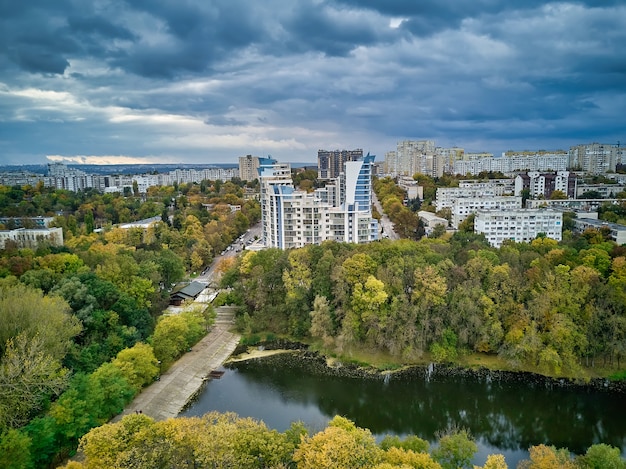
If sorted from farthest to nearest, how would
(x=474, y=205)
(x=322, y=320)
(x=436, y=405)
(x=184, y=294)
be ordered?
(x=474, y=205), (x=184, y=294), (x=322, y=320), (x=436, y=405)

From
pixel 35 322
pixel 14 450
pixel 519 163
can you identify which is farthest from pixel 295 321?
pixel 519 163

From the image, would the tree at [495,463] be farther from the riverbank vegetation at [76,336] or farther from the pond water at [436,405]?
the riverbank vegetation at [76,336]

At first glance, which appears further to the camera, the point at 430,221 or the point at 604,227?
the point at 430,221

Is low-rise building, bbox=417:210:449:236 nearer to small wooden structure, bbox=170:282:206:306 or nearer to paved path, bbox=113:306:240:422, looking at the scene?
small wooden structure, bbox=170:282:206:306

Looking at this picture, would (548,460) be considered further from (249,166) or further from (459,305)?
(249,166)

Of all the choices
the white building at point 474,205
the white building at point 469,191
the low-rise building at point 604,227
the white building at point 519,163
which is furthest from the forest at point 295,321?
the white building at point 519,163
